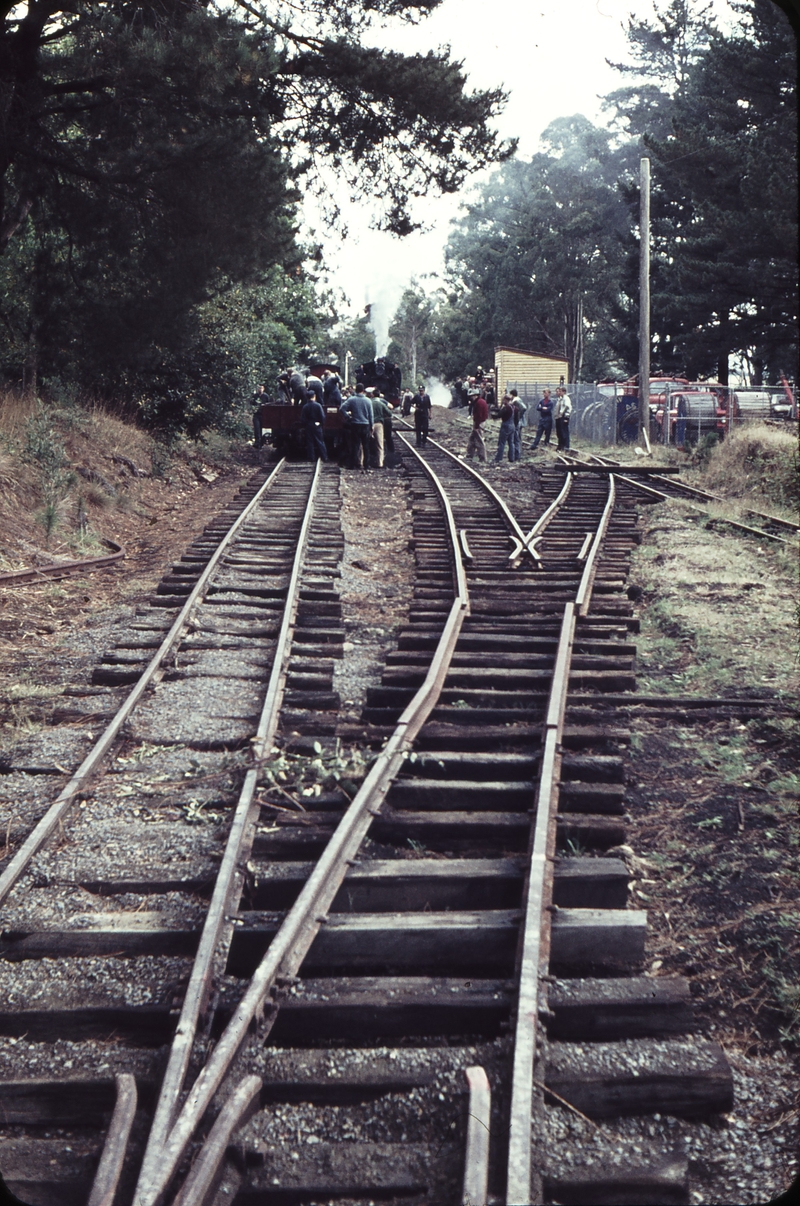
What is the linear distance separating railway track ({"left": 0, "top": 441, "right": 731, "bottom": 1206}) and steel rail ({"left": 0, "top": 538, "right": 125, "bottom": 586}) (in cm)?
366

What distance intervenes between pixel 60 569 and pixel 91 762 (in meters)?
5.73

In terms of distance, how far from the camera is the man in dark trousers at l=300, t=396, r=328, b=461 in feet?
68.6

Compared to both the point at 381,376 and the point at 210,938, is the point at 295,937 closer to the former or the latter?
the point at 210,938

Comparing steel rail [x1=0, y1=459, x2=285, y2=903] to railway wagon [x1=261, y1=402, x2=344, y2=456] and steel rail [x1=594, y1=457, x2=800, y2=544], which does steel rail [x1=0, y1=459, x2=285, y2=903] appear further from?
railway wagon [x1=261, y1=402, x2=344, y2=456]

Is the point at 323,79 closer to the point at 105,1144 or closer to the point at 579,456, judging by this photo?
the point at 579,456

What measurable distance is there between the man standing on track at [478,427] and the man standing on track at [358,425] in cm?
262

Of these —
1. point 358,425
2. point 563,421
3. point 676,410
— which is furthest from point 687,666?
point 676,410

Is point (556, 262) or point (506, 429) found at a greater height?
point (556, 262)

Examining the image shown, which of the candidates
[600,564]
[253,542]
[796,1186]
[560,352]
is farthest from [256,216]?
[560,352]

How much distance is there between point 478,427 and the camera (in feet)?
77.5

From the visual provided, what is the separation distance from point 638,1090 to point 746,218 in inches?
991

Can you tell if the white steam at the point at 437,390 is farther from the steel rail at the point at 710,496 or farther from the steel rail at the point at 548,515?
the steel rail at the point at 548,515

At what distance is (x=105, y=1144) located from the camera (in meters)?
2.62

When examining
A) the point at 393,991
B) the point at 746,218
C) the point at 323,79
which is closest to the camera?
the point at 393,991
